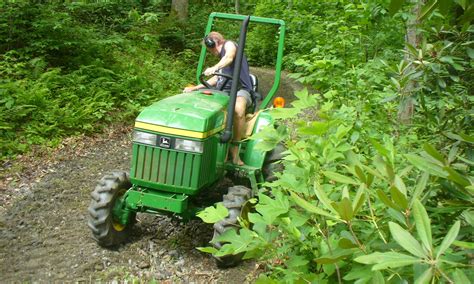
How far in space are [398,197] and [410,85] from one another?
2.11 metres

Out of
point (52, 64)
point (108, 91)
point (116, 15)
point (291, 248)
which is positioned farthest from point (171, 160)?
point (116, 15)

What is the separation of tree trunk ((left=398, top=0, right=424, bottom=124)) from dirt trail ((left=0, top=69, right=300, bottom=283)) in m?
1.78

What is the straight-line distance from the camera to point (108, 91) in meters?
8.79

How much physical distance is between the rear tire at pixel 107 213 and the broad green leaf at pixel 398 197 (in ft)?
11.6

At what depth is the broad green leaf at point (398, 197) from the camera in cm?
109

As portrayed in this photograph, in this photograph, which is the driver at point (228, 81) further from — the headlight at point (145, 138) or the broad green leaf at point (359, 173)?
the broad green leaf at point (359, 173)

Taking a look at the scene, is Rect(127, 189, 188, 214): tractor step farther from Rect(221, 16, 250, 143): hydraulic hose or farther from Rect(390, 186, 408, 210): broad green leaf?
Rect(390, 186, 408, 210): broad green leaf

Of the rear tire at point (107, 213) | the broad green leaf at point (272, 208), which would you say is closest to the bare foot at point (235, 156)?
the rear tire at point (107, 213)

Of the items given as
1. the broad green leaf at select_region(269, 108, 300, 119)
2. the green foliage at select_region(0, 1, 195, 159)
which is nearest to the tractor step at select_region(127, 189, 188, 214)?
the broad green leaf at select_region(269, 108, 300, 119)

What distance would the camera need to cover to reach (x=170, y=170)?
4113 mm

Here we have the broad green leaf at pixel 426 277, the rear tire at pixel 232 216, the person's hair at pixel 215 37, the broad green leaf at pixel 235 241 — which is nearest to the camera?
the broad green leaf at pixel 426 277

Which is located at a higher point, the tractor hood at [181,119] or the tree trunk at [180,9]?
the tractor hood at [181,119]

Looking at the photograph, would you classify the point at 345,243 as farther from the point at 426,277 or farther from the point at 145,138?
the point at 145,138

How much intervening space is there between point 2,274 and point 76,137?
369cm
